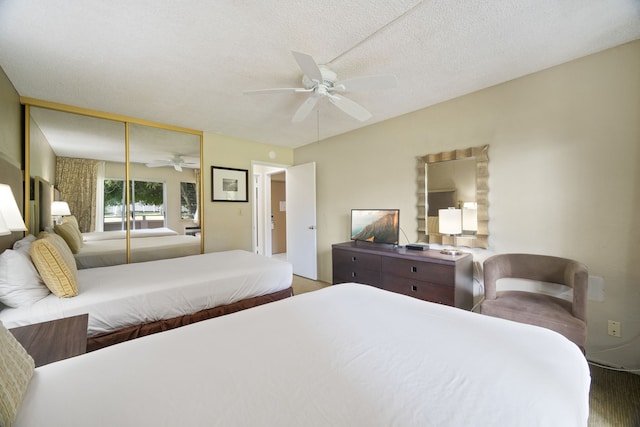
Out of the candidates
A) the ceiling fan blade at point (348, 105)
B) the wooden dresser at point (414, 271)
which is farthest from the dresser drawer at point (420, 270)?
the ceiling fan blade at point (348, 105)

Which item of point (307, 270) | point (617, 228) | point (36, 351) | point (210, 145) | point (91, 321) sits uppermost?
point (210, 145)

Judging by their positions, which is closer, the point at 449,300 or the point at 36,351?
the point at 36,351

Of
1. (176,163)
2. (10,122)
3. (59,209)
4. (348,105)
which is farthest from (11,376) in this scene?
(176,163)

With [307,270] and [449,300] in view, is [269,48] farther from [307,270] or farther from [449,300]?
[307,270]

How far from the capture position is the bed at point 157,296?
1.71m

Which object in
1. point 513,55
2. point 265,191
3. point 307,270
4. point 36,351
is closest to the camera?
point 36,351

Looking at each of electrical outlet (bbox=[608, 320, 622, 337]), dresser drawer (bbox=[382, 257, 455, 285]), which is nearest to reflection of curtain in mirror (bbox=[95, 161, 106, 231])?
dresser drawer (bbox=[382, 257, 455, 285])

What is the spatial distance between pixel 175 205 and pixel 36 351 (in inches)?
104

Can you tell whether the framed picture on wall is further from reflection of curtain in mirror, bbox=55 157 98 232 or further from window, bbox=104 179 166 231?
reflection of curtain in mirror, bbox=55 157 98 232

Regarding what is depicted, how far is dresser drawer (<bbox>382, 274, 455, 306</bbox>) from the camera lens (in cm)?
236

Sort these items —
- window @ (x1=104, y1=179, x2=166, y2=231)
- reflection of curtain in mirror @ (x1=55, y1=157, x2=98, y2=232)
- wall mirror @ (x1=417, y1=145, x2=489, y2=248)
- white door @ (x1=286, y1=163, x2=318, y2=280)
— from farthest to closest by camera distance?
white door @ (x1=286, y1=163, x2=318, y2=280)
window @ (x1=104, y1=179, x2=166, y2=231)
reflection of curtain in mirror @ (x1=55, y1=157, x2=98, y2=232)
wall mirror @ (x1=417, y1=145, x2=489, y2=248)

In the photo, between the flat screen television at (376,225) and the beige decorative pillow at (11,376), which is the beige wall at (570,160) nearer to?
the flat screen television at (376,225)

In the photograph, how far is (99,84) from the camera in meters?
2.38

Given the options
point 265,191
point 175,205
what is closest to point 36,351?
point 175,205
